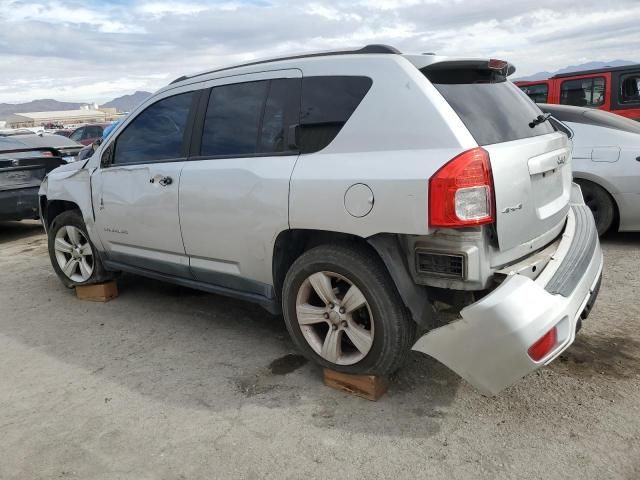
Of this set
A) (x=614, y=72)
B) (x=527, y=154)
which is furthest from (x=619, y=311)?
(x=614, y=72)

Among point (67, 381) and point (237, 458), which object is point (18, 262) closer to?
point (67, 381)

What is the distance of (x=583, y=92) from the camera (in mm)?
9117

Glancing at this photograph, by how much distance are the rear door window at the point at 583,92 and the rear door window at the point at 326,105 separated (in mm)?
7708

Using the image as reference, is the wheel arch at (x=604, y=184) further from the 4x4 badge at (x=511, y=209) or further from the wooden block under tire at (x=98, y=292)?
the wooden block under tire at (x=98, y=292)

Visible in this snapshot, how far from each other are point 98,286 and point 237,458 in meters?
2.90

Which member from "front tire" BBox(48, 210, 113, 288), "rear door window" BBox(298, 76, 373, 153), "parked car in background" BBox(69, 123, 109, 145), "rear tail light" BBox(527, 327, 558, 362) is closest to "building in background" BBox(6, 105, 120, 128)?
"parked car in background" BBox(69, 123, 109, 145)

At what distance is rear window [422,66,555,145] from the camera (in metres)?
2.64

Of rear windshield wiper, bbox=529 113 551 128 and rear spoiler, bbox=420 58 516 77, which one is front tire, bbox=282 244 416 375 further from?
rear windshield wiper, bbox=529 113 551 128

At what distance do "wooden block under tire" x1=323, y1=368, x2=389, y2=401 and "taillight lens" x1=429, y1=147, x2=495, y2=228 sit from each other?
1003 mm

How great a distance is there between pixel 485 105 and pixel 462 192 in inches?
27.3

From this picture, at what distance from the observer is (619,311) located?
3869mm

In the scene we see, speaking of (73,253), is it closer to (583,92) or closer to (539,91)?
(583,92)

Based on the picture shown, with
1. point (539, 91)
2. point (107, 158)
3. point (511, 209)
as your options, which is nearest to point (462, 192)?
point (511, 209)

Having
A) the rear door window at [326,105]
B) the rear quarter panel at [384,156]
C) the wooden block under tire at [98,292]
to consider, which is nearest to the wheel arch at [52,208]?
the wooden block under tire at [98,292]
